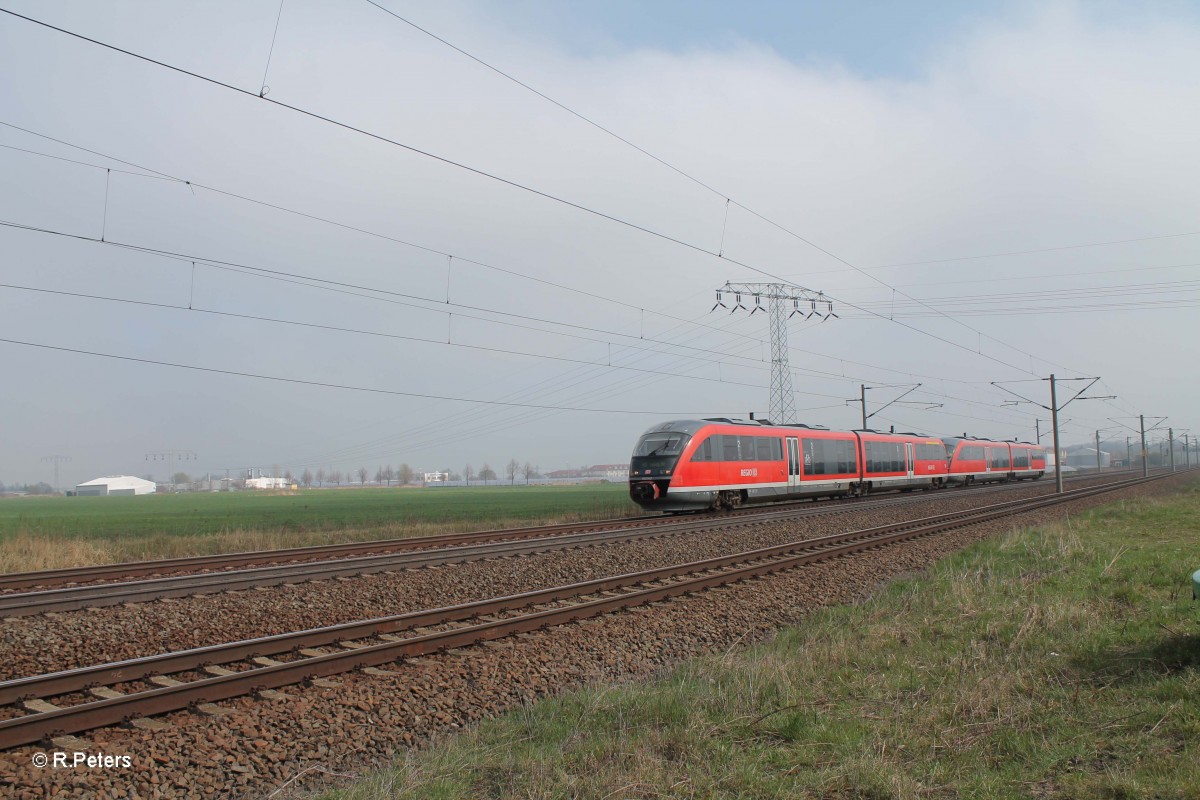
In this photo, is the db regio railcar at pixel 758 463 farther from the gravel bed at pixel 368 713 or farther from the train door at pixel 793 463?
the gravel bed at pixel 368 713

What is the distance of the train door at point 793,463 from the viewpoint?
3391 cm

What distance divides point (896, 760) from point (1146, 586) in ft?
27.6

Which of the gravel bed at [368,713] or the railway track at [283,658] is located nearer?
the gravel bed at [368,713]

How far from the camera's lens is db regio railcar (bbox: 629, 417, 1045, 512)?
28.3 m

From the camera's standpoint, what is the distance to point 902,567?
16.5m

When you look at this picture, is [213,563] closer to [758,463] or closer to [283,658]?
[283,658]

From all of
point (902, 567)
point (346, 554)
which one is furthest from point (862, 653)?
point (346, 554)

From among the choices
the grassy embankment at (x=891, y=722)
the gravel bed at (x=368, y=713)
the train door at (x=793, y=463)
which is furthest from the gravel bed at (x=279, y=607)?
the train door at (x=793, y=463)

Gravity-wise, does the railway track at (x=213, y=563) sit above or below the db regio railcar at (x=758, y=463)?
below

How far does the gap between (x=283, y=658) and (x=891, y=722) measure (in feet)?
19.7

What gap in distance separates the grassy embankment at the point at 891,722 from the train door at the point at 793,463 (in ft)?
76.3

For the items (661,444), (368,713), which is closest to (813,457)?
(661,444)

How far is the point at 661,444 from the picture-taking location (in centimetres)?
2859

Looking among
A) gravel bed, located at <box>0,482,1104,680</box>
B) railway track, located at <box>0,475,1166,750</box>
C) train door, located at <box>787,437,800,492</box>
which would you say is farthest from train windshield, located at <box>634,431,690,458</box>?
railway track, located at <box>0,475,1166,750</box>
